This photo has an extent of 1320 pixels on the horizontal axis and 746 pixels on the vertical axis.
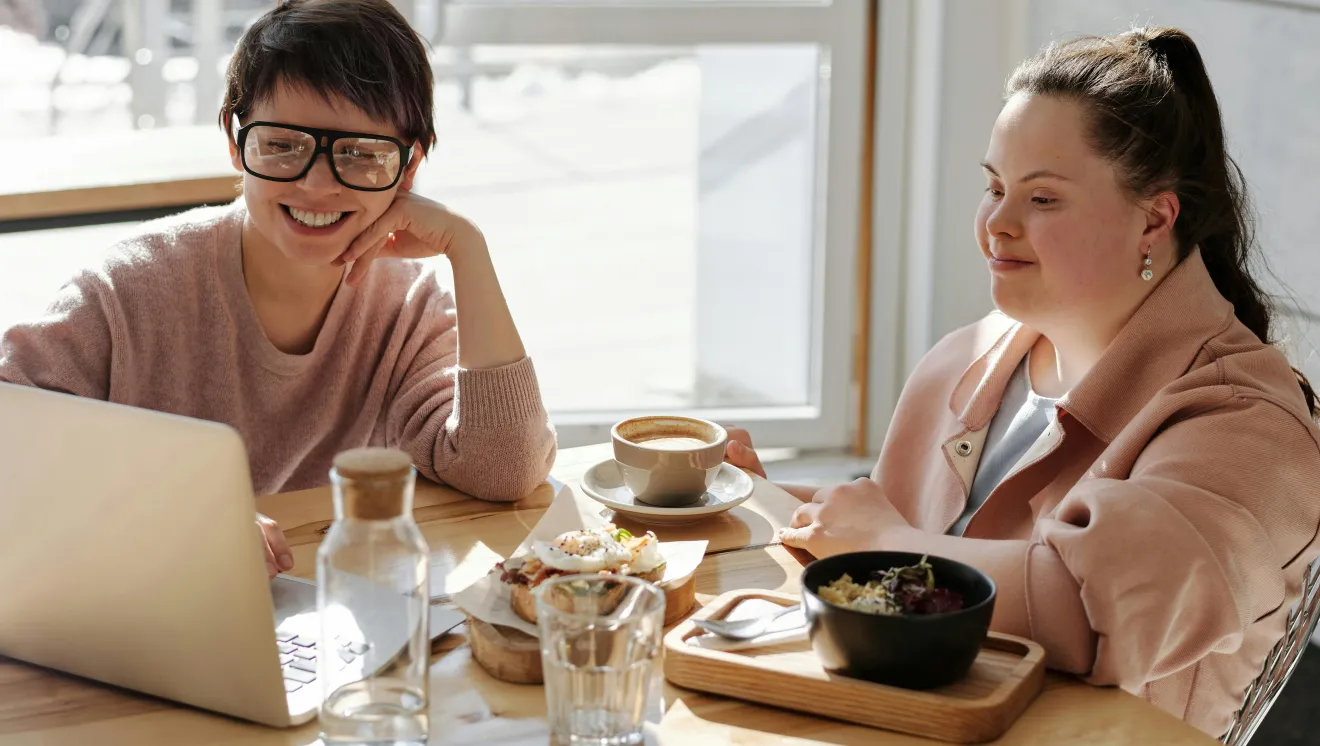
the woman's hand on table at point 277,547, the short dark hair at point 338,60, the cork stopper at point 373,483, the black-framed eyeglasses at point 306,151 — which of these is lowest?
the woman's hand on table at point 277,547

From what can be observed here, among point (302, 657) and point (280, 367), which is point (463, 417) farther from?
point (302, 657)

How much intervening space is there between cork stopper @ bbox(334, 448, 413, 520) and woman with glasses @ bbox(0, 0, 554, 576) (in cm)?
59

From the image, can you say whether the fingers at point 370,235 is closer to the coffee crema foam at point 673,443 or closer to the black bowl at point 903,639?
the coffee crema foam at point 673,443

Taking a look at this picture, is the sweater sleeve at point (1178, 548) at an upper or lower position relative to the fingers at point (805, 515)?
upper

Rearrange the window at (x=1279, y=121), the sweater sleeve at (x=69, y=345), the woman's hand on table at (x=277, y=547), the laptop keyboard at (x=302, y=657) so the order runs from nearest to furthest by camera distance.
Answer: the laptop keyboard at (x=302, y=657)
the woman's hand on table at (x=277, y=547)
the sweater sleeve at (x=69, y=345)
the window at (x=1279, y=121)

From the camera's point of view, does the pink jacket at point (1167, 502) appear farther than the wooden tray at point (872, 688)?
Yes

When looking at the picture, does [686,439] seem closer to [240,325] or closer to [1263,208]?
[240,325]

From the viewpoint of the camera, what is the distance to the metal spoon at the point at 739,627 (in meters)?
1.12

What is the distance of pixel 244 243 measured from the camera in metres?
1.74

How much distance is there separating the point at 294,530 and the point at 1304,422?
1.00m

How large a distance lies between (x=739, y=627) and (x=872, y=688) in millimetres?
137

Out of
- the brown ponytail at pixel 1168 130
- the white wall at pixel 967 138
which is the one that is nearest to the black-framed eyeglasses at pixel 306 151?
the brown ponytail at pixel 1168 130

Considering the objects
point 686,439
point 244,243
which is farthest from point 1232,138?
point 244,243

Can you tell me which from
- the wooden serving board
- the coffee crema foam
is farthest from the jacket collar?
the wooden serving board
